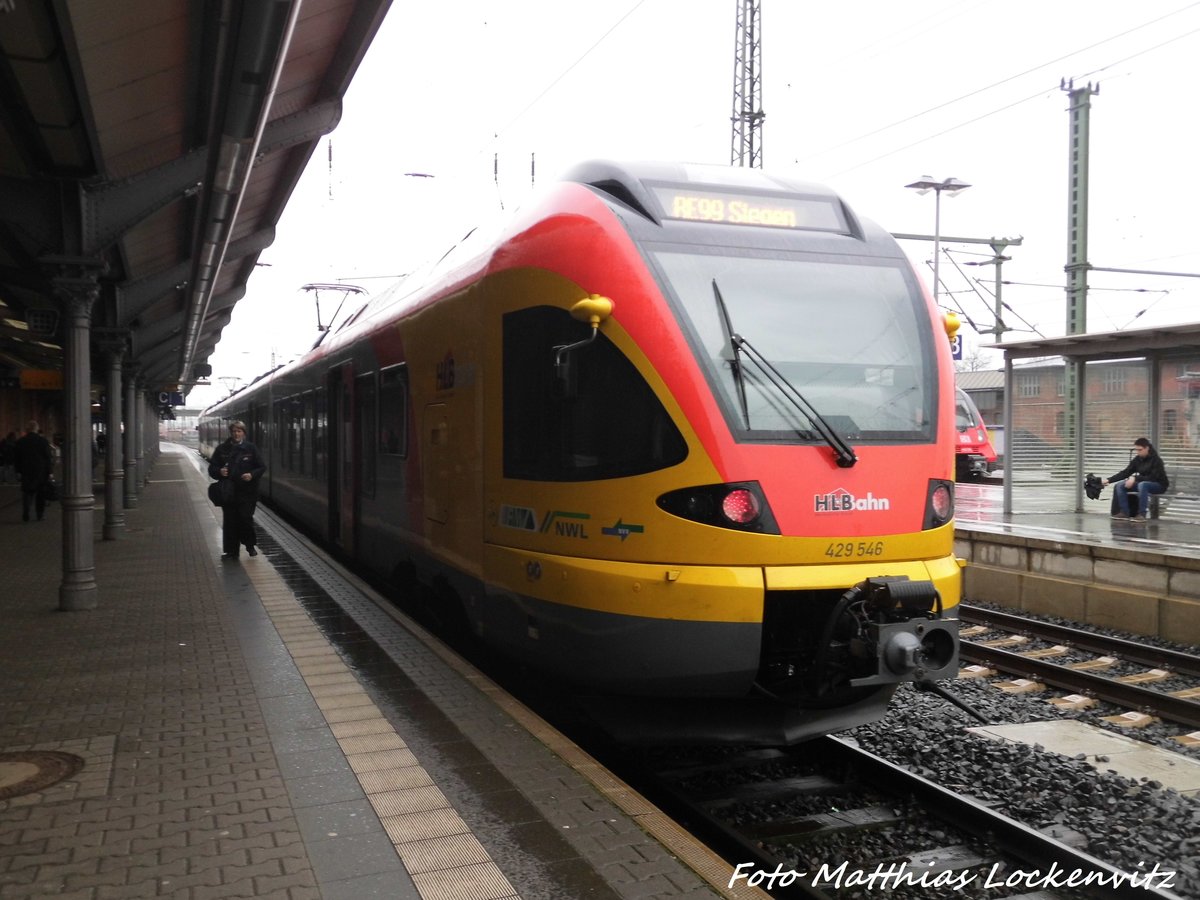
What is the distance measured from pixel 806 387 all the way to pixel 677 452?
2.72 ft

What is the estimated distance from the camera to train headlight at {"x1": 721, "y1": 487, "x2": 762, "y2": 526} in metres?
4.96

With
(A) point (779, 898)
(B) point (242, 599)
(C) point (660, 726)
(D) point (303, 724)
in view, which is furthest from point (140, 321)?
(A) point (779, 898)

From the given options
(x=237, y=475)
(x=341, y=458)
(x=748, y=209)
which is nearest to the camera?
(x=748, y=209)

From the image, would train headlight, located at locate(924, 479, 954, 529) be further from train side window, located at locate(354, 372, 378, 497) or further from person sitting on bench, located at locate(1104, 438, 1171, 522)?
person sitting on bench, located at locate(1104, 438, 1171, 522)

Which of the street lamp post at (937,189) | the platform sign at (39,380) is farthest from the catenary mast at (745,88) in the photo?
the platform sign at (39,380)

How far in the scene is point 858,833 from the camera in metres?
4.84

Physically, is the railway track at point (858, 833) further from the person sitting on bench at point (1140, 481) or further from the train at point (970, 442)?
the train at point (970, 442)

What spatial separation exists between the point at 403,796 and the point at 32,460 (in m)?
17.3

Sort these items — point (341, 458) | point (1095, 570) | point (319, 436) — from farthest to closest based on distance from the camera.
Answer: point (319, 436)
point (341, 458)
point (1095, 570)

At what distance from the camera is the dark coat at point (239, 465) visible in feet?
41.2

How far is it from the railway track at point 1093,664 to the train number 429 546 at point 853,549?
361cm

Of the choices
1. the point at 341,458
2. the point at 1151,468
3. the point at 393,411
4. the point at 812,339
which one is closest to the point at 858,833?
the point at 812,339

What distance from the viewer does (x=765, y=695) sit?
17.1ft

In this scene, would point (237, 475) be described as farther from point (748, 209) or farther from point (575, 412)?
point (748, 209)
